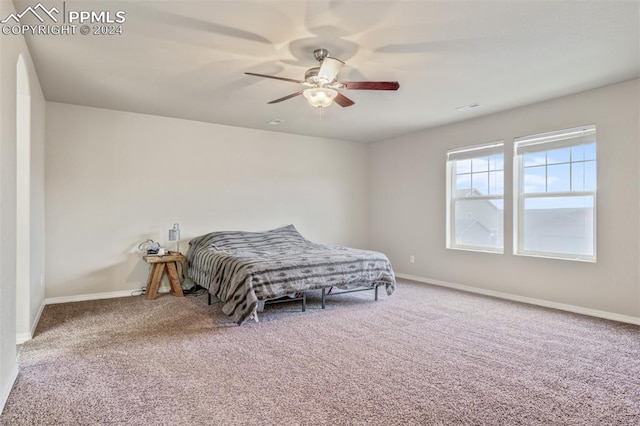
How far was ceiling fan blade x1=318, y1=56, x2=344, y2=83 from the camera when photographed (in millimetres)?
3100

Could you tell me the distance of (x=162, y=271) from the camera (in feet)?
16.1

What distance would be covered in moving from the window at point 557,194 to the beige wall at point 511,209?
10 centimetres

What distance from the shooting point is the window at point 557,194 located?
4.29 m

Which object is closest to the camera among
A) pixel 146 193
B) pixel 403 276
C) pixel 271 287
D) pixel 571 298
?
pixel 271 287

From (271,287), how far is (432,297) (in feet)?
7.68

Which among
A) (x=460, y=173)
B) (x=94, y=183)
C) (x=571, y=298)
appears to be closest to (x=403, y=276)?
(x=460, y=173)

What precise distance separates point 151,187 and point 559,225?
17.8 feet

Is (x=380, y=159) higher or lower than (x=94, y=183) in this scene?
higher

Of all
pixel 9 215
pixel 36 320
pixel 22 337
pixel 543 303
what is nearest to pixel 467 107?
pixel 543 303

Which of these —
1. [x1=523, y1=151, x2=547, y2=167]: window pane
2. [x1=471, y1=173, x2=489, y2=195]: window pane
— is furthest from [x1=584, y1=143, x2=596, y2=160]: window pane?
[x1=471, y1=173, x2=489, y2=195]: window pane

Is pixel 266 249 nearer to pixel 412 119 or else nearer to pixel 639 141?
pixel 412 119

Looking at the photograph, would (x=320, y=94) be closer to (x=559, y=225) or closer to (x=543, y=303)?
(x=559, y=225)

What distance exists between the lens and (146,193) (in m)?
5.29

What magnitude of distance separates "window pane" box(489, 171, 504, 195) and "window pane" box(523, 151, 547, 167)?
0.37 metres
